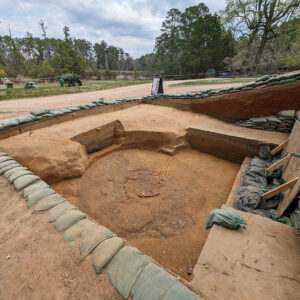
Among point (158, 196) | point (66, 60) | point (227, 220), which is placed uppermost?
point (66, 60)

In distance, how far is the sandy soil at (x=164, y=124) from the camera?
3793mm

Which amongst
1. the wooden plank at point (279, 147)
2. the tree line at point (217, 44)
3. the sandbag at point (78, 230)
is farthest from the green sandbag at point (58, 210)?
the tree line at point (217, 44)

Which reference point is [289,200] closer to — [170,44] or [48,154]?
[48,154]

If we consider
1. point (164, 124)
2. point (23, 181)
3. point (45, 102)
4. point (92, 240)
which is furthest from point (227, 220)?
point (45, 102)

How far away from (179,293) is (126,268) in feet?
1.15

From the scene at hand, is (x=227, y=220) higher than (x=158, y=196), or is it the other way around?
(x=227, y=220)

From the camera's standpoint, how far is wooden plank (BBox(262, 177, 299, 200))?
6.35 ft

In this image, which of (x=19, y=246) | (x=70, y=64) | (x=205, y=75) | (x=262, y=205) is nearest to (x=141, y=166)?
(x=262, y=205)

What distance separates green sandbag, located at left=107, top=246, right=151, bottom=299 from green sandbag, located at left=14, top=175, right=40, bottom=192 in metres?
1.46

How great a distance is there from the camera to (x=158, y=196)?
3150mm

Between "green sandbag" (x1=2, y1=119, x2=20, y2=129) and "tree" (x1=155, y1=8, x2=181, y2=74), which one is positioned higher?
"tree" (x1=155, y1=8, x2=181, y2=74)

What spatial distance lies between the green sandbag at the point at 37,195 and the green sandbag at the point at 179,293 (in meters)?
1.51

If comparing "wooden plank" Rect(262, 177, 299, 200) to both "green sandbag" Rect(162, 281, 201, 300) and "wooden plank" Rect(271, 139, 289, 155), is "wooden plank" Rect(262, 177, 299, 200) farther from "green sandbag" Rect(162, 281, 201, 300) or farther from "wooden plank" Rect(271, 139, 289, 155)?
"green sandbag" Rect(162, 281, 201, 300)

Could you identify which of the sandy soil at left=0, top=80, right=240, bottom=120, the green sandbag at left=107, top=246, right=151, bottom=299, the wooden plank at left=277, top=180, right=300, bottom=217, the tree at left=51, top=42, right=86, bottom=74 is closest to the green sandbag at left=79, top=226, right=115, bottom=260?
the green sandbag at left=107, top=246, right=151, bottom=299
